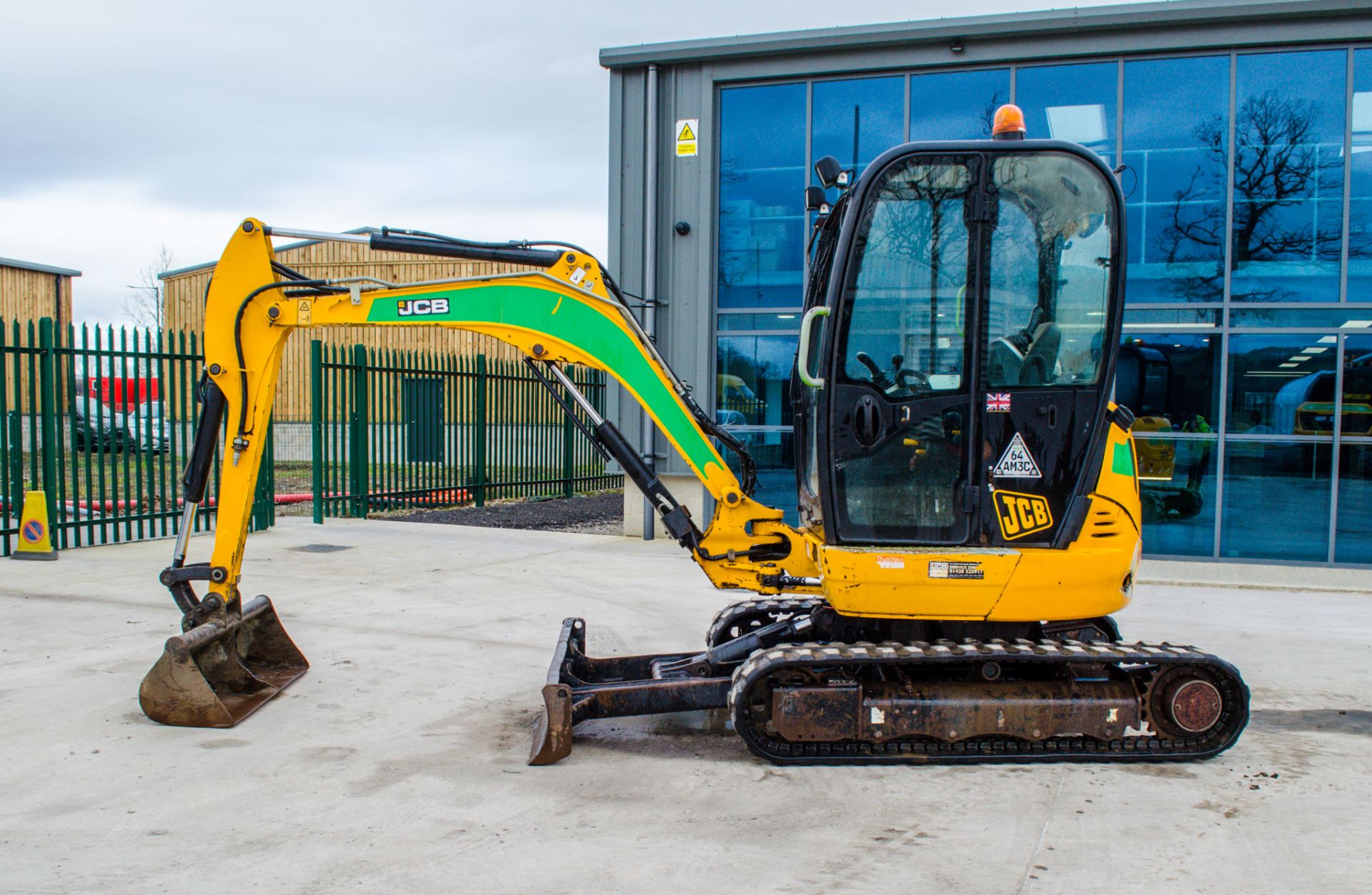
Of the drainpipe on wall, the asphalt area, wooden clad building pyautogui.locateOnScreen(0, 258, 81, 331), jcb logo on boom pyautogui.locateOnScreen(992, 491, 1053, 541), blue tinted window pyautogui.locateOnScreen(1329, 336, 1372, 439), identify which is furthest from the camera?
wooden clad building pyautogui.locateOnScreen(0, 258, 81, 331)

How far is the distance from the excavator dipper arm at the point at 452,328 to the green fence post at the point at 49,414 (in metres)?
5.69

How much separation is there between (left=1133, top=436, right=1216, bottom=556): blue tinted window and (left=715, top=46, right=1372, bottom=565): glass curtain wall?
0.02 m

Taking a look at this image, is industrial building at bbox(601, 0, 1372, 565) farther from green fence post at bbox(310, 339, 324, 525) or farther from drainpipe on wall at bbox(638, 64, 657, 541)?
green fence post at bbox(310, 339, 324, 525)

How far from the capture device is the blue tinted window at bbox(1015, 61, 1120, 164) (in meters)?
11.5

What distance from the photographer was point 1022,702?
4766mm

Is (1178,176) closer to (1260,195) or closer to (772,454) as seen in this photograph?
(1260,195)

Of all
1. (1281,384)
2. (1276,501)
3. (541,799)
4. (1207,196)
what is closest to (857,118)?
(1207,196)

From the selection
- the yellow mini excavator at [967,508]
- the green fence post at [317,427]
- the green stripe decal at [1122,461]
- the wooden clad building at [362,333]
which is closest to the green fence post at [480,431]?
the green fence post at [317,427]

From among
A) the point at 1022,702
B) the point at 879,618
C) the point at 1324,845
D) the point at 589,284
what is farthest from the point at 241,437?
the point at 1324,845

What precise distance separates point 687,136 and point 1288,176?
21.5 ft

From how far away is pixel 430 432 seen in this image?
50.8 feet

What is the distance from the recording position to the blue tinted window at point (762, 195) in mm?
12438

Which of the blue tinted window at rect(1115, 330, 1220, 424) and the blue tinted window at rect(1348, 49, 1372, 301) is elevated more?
the blue tinted window at rect(1348, 49, 1372, 301)

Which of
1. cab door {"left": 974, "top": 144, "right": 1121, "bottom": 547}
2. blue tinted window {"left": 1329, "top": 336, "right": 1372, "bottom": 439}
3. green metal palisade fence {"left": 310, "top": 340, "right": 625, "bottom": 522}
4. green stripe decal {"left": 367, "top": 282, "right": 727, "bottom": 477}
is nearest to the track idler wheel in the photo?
cab door {"left": 974, "top": 144, "right": 1121, "bottom": 547}
